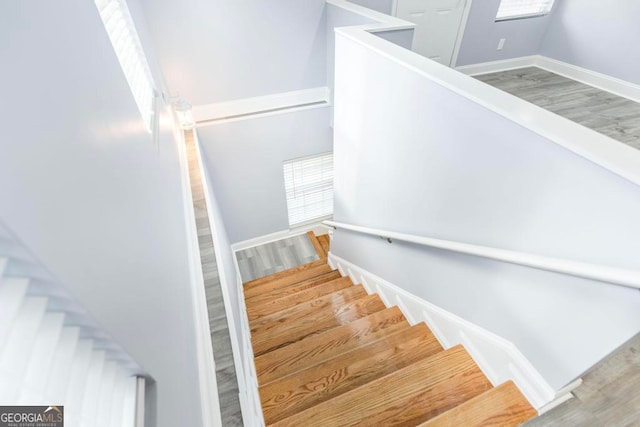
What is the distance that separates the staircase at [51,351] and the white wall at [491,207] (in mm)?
1252

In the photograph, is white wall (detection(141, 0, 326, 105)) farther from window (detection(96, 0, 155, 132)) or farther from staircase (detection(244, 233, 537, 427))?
staircase (detection(244, 233, 537, 427))

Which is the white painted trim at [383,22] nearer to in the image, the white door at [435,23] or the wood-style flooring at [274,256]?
the white door at [435,23]

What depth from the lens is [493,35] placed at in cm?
414

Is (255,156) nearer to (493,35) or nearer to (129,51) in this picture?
(129,51)

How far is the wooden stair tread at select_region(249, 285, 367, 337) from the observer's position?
8.21 feet

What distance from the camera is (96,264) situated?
1.87 feet

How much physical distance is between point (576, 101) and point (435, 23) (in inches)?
73.3

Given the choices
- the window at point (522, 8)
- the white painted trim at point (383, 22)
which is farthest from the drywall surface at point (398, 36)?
the window at point (522, 8)

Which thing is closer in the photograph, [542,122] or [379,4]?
[542,122]

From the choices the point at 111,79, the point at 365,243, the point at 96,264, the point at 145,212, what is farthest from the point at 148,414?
the point at 365,243

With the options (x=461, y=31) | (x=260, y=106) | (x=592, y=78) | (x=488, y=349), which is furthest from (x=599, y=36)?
(x=488, y=349)

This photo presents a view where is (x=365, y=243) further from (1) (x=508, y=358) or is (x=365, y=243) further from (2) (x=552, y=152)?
(2) (x=552, y=152)

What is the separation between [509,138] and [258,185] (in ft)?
11.2

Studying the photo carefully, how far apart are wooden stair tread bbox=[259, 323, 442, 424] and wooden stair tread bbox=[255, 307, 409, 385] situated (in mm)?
127
